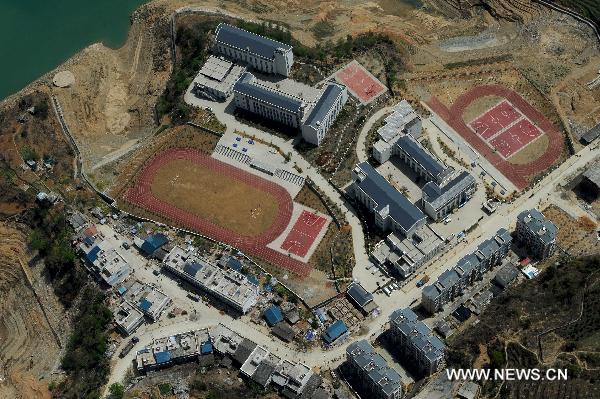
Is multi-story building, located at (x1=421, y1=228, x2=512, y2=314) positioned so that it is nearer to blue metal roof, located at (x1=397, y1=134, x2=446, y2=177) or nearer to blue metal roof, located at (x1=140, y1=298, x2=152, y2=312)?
blue metal roof, located at (x1=397, y1=134, x2=446, y2=177)

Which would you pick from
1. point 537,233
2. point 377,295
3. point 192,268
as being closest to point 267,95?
point 192,268

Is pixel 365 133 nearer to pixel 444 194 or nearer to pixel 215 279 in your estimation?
pixel 444 194

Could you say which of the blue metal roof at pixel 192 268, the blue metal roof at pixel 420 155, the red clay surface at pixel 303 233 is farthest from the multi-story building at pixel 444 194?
the blue metal roof at pixel 192 268

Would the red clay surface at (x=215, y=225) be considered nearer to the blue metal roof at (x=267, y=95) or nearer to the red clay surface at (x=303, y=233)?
the red clay surface at (x=303, y=233)

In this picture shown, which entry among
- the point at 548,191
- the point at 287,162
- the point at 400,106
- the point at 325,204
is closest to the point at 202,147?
the point at 287,162

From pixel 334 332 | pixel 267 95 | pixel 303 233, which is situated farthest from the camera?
pixel 267 95

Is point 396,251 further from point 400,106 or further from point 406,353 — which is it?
point 400,106
